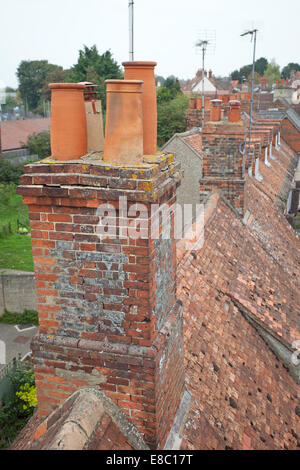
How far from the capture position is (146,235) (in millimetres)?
3064

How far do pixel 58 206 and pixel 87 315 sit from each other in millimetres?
911

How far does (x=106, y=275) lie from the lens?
10.7ft

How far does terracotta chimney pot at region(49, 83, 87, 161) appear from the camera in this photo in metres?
3.21

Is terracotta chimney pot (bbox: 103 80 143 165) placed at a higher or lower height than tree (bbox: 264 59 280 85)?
lower

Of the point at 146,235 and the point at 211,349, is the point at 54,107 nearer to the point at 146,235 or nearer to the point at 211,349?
the point at 146,235

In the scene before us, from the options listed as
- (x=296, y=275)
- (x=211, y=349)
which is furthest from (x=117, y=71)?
(x=211, y=349)

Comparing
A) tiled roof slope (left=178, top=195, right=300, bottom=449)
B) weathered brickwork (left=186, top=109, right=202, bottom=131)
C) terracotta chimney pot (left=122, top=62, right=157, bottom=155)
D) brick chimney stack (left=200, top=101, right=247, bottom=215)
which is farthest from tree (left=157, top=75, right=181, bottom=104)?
terracotta chimney pot (left=122, top=62, right=157, bottom=155)

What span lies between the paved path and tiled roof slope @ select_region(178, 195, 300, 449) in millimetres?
9935

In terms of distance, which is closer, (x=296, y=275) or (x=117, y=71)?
(x=296, y=275)

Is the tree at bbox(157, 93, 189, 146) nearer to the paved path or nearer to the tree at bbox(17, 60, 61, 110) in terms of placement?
the paved path

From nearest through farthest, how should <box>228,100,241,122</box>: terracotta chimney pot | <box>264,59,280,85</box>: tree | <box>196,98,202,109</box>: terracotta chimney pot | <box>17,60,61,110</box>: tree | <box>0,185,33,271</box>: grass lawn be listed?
1. <box>228,100,241,122</box>: terracotta chimney pot
2. <box>196,98,202,109</box>: terracotta chimney pot
3. <box>0,185,33,271</box>: grass lawn
4. <box>17,60,61,110</box>: tree
5. <box>264,59,280,85</box>: tree

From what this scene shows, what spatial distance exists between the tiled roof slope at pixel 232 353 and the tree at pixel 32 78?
3226 inches

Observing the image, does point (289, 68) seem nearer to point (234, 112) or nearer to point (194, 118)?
point (194, 118)

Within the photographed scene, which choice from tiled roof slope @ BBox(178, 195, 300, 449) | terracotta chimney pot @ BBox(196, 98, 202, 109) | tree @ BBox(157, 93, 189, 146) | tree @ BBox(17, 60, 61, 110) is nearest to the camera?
tiled roof slope @ BBox(178, 195, 300, 449)
